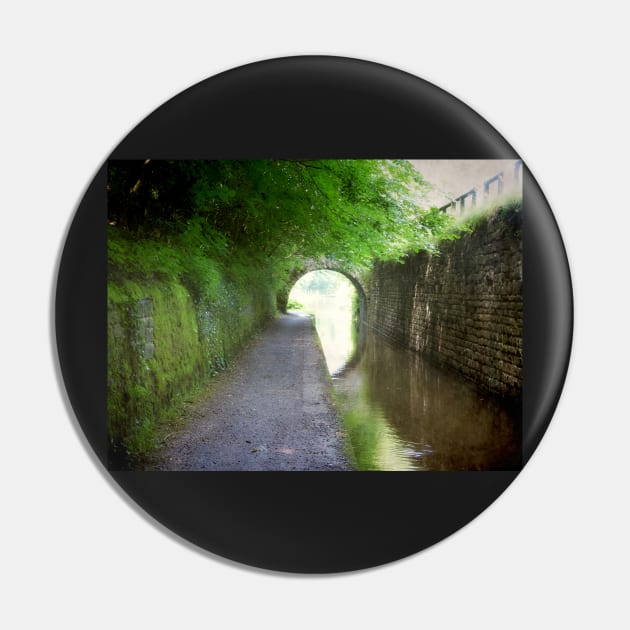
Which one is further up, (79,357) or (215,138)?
(215,138)

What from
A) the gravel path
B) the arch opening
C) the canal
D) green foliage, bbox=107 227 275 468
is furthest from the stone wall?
green foliage, bbox=107 227 275 468

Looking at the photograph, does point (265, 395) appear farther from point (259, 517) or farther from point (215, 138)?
point (215, 138)

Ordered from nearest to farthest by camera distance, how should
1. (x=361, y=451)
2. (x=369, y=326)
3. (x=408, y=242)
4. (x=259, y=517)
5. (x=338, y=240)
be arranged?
1. (x=259, y=517)
2. (x=361, y=451)
3. (x=408, y=242)
4. (x=338, y=240)
5. (x=369, y=326)

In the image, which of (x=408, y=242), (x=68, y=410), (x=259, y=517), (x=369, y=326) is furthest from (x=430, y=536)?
(x=369, y=326)

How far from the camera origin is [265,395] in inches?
144

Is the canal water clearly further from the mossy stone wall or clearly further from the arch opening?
the mossy stone wall

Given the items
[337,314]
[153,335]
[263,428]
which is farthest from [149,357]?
[337,314]

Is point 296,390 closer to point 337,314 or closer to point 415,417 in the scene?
point 415,417

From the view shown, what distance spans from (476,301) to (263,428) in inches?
70.7

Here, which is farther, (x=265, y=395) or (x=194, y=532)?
(x=265, y=395)

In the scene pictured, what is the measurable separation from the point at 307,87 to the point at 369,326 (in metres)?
4.41

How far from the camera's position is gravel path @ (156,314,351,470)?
3.26m

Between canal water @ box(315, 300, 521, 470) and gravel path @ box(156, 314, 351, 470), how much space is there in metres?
0.21

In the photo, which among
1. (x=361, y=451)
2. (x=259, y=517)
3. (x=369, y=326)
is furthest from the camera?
(x=369, y=326)
